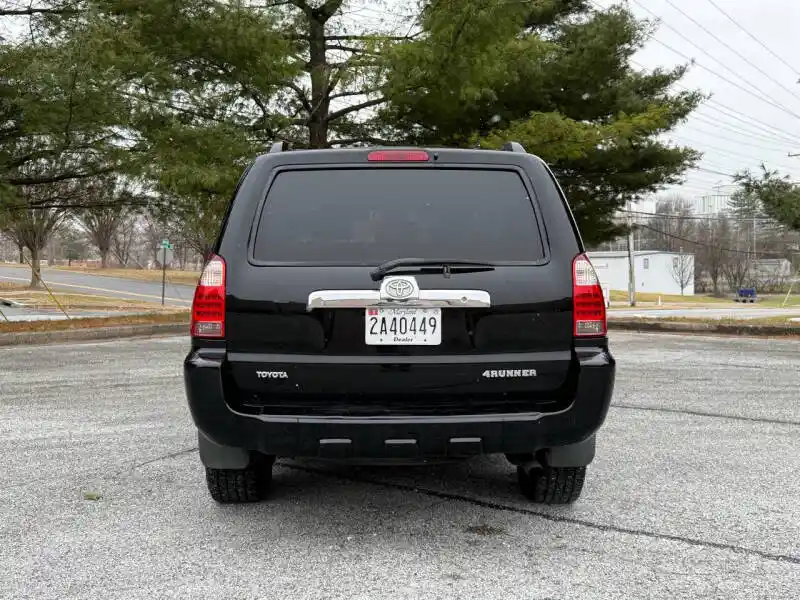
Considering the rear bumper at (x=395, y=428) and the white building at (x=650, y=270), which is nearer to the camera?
the rear bumper at (x=395, y=428)

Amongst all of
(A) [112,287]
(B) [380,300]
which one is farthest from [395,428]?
(A) [112,287]

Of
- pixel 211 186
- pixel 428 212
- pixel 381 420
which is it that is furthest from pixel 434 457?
pixel 211 186

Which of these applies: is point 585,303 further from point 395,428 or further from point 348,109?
point 348,109

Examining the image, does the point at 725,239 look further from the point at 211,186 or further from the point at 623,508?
the point at 623,508

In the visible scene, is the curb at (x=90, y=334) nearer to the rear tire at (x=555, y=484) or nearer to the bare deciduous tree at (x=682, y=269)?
the rear tire at (x=555, y=484)

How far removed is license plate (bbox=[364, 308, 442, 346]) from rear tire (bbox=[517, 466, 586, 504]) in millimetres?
1034

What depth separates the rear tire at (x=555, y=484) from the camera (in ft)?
11.6

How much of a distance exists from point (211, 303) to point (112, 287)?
48.6 m

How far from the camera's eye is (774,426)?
5691 millimetres

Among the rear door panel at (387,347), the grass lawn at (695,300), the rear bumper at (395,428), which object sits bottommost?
the grass lawn at (695,300)

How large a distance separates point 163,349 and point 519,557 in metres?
9.84

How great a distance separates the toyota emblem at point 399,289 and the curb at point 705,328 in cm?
1301

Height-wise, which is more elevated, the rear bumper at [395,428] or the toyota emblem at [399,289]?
the toyota emblem at [399,289]

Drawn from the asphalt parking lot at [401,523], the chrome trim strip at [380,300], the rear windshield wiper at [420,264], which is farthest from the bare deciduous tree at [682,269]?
the chrome trim strip at [380,300]
